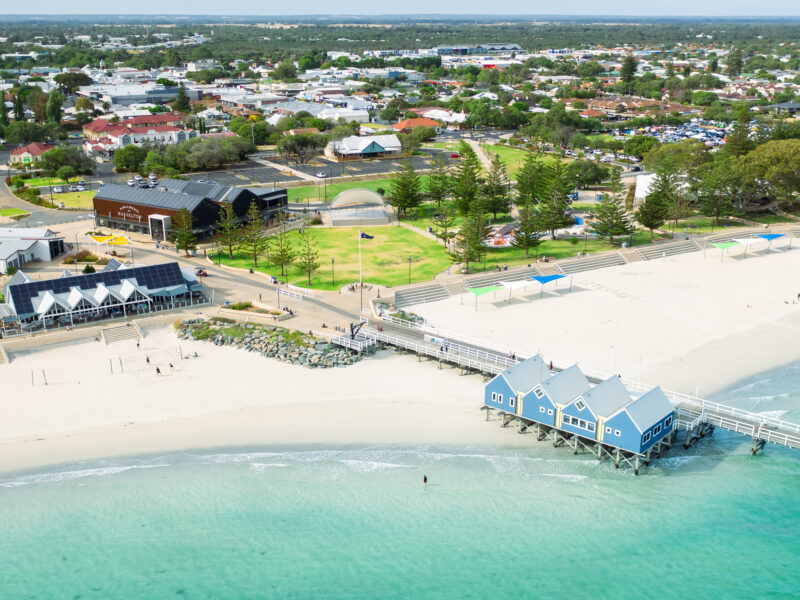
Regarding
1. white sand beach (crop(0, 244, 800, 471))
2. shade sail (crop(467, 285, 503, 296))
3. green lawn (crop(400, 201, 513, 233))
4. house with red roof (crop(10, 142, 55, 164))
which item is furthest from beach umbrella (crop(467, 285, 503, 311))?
house with red roof (crop(10, 142, 55, 164))

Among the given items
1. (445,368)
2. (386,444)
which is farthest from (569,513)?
(445,368)

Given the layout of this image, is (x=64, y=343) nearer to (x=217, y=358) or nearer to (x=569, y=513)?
(x=217, y=358)

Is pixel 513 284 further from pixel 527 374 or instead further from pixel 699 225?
pixel 699 225

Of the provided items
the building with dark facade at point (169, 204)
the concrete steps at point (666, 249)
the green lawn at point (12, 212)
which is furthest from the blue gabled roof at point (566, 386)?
the green lawn at point (12, 212)

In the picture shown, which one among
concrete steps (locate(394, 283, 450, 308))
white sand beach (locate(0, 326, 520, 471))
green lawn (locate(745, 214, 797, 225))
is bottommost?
white sand beach (locate(0, 326, 520, 471))

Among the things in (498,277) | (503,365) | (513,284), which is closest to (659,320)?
(513,284)

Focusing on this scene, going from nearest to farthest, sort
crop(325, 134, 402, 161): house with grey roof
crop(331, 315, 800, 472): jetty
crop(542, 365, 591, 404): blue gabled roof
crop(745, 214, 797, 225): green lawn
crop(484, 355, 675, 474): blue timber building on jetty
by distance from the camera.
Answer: crop(484, 355, 675, 474): blue timber building on jetty → crop(331, 315, 800, 472): jetty → crop(542, 365, 591, 404): blue gabled roof → crop(745, 214, 797, 225): green lawn → crop(325, 134, 402, 161): house with grey roof

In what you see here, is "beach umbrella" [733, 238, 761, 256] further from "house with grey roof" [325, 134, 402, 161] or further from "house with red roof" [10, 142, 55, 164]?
"house with red roof" [10, 142, 55, 164]
